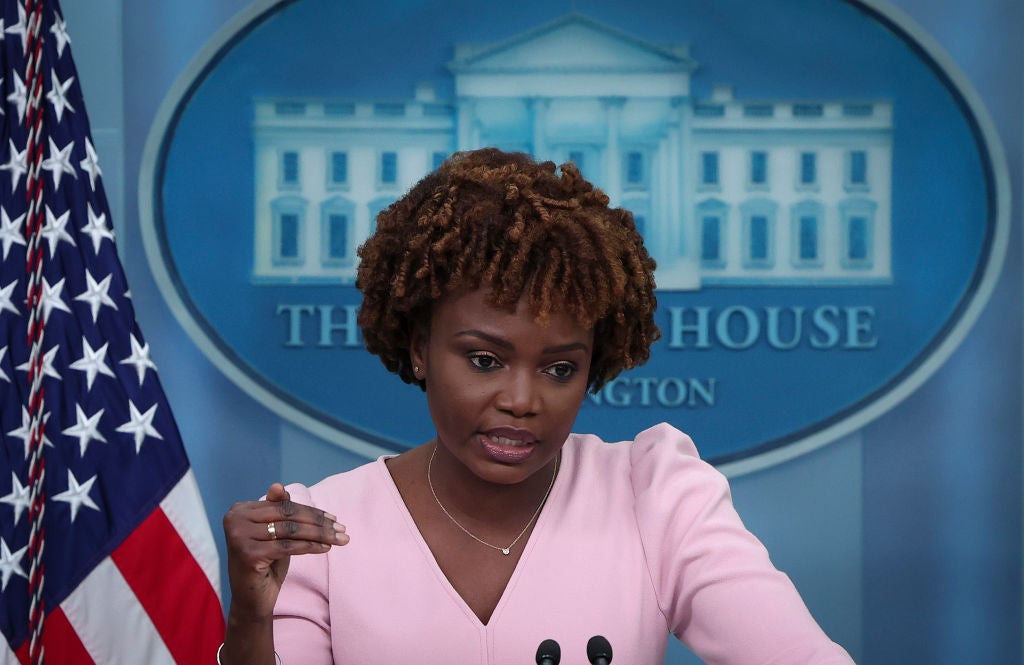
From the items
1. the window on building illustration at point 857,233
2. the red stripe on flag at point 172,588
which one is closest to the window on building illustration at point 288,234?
the red stripe on flag at point 172,588

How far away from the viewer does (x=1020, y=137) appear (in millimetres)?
2582

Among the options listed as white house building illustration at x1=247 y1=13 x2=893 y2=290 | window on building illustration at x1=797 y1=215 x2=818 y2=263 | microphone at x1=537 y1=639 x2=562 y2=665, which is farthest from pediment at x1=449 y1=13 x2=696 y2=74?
microphone at x1=537 y1=639 x2=562 y2=665

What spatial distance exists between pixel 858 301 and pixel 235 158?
1.58 metres

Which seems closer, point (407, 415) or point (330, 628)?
point (330, 628)

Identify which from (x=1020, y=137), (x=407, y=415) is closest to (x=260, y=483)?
(x=407, y=415)

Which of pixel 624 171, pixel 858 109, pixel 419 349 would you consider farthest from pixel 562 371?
pixel 858 109

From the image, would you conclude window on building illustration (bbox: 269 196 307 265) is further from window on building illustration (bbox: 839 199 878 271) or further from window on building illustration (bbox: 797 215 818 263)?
window on building illustration (bbox: 839 199 878 271)

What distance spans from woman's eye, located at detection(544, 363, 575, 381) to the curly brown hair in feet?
0.24

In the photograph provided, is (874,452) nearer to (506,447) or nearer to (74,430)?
(506,447)

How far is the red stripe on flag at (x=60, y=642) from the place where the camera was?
88.1 inches

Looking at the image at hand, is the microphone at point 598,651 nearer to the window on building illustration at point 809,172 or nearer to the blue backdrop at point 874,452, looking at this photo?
the blue backdrop at point 874,452

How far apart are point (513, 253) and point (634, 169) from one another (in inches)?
51.1

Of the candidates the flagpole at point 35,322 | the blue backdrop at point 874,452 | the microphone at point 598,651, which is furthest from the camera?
the blue backdrop at point 874,452

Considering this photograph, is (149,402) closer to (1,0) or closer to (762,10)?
(1,0)
